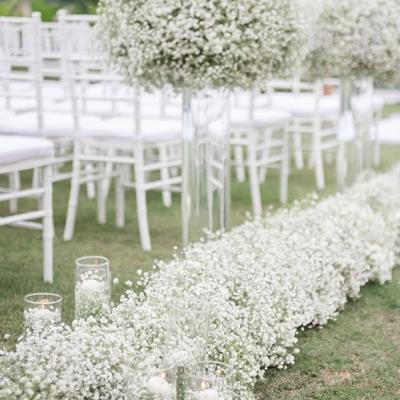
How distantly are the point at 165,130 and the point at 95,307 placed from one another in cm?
208

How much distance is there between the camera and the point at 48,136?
5.33 m

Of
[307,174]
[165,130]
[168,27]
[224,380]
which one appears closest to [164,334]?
[224,380]

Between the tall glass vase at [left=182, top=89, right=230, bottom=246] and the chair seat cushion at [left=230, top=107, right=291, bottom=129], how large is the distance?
58.6 inches

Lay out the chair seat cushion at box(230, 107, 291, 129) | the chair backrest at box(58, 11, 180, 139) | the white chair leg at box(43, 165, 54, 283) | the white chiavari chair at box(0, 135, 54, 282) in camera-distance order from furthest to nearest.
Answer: the chair seat cushion at box(230, 107, 291, 129) < the chair backrest at box(58, 11, 180, 139) < the white chair leg at box(43, 165, 54, 283) < the white chiavari chair at box(0, 135, 54, 282)

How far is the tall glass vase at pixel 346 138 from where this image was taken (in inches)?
235

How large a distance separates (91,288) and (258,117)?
309cm

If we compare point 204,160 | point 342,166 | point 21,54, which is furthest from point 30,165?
point 342,166

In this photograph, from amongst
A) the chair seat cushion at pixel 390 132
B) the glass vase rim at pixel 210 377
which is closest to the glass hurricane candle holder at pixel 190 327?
the glass vase rim at pixel 210 377

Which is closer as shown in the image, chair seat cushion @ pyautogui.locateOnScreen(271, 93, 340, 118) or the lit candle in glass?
the lit candle in glass

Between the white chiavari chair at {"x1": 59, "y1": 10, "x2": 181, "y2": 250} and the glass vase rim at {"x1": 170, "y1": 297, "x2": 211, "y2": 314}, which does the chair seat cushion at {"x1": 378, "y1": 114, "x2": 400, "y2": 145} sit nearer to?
the white chiavari chair at {"x1": 59, "y1": 10, "x2": 181, "y2": 250}

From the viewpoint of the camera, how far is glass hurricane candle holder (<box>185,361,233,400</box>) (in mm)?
2459

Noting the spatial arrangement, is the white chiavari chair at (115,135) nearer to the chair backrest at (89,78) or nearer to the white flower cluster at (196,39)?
the chair backrest at (89,78)

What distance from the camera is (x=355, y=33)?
543cm

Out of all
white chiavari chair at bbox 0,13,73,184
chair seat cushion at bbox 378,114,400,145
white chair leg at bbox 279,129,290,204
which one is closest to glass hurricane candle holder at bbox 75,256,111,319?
white chiavari chair at bbox 0,13,73,184
